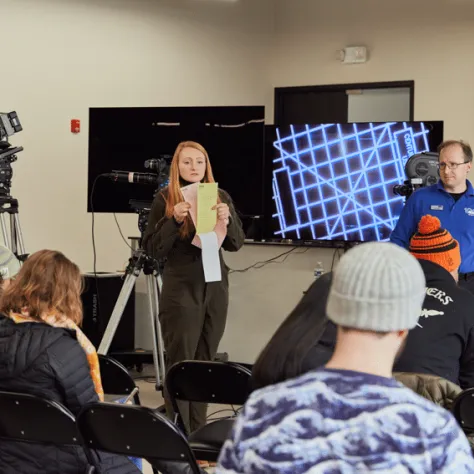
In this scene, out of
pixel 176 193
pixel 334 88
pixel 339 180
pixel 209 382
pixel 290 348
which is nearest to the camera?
pixel 290 348

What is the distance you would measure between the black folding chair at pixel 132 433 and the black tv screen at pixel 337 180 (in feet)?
11.7

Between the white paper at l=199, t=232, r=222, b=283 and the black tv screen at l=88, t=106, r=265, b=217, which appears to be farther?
the black tv screen at l=88, t=106, r=265, b=217

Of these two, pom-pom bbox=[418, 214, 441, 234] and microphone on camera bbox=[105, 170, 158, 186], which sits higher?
microphone on camera bbox=[105, 170, 158, 186]

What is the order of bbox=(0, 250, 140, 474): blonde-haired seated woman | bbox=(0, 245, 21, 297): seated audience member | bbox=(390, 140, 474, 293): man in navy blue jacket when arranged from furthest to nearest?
bbox=(390, 140, 474, 293): man in navy blue jacket
bbox=(0, 245, 21, 297): seated audience member
bbox=(0, 250, 140, 474): blonde-haired seated woman

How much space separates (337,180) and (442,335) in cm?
337

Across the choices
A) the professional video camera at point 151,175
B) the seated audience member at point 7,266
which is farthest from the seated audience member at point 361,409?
the professional video camera at point 151,175

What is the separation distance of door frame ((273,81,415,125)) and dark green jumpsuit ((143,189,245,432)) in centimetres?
393

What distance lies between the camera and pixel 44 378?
2.62 metres

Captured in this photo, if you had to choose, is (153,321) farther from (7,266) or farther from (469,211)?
(469,211)

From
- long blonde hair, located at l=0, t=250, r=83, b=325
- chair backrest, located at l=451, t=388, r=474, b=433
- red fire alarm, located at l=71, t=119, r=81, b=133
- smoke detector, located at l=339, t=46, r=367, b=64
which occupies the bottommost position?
chair backrest, located at l=451, t=388, r=474, b=433

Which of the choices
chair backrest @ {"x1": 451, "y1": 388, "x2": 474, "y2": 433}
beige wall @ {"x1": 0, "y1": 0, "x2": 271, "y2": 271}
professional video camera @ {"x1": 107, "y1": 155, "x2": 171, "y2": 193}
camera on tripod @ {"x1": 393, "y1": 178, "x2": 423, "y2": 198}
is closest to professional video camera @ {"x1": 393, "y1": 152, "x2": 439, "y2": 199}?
camera on tripod @ {"x1": 393, "y1": 178, "x2": 423, "y2": 198}

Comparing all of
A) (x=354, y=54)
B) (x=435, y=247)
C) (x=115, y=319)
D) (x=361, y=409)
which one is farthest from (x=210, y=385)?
(x=354, y=54)

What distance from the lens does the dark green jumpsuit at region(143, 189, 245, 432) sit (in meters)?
4.09

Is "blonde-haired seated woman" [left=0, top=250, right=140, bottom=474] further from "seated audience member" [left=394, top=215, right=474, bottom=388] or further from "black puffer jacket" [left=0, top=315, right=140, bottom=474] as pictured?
"seated audience member" [left=394, top=215, right=474, bottom=388]
